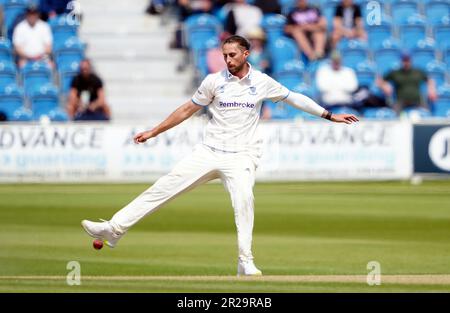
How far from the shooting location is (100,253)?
11.6m

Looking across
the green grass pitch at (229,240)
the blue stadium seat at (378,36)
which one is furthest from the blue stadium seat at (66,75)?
the blue stadium seat at (378,36)

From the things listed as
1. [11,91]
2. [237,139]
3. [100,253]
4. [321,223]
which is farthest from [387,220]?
[11,91]

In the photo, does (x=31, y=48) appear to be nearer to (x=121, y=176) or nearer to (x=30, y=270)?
(x=121, y=176)

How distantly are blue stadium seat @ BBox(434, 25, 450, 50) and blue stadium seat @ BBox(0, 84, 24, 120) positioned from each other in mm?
9009

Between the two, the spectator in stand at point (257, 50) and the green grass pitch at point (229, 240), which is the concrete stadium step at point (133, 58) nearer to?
the spectator in stand at point (257, 50)

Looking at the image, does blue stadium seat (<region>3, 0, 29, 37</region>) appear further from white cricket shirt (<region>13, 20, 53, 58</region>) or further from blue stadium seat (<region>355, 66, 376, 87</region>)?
blue stadium seat (<region>355, 66, 376, 87</region>)

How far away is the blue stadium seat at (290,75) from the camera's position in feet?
73.5

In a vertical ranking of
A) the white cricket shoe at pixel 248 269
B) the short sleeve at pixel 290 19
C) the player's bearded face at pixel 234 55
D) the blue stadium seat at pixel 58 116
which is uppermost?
the short sleeve at pixel 290 19

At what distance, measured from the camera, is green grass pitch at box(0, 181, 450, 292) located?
8.95 metres

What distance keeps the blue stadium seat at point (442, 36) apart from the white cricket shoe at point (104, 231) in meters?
16.3

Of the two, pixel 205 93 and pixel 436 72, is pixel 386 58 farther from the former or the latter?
pixel 205 93

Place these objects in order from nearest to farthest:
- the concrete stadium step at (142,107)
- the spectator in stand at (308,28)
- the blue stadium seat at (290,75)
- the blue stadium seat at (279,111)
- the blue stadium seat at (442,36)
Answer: the blue stadium seat at (279,111), the concrete stadium step at (142,107), the blue stadium seat at (290,75), the spectator in stand at (308,28), the blue stadium seat at (442,36)

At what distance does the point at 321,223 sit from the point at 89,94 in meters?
7.66
